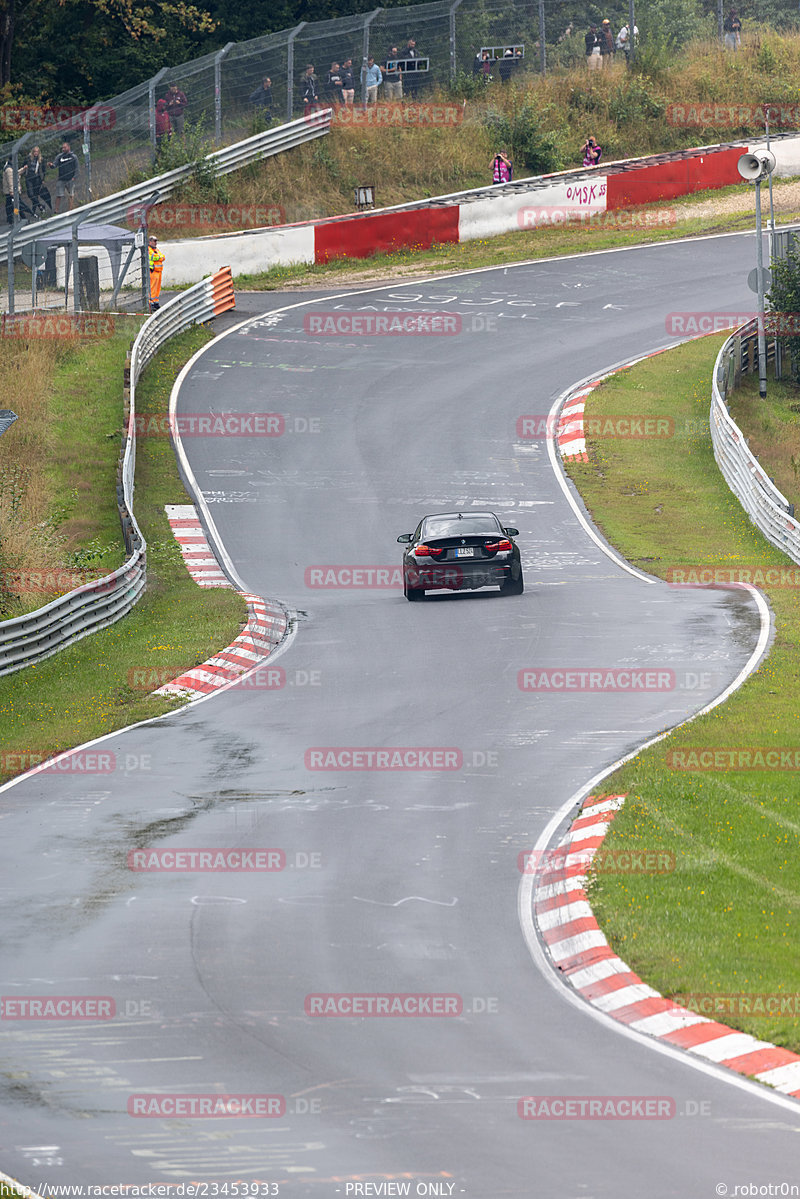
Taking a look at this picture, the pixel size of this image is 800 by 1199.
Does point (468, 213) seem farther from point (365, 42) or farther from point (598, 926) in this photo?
point (598, 926)

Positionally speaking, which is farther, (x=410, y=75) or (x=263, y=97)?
(x=410, y=75)

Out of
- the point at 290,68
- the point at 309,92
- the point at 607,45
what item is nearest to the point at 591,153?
the point at 607,45

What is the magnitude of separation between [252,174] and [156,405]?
1764 centimetres

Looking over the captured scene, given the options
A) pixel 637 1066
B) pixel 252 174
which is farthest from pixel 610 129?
pixel 637 1066

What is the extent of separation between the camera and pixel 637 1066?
858 cm

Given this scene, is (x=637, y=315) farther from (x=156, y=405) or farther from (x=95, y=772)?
(x=95, y=772)

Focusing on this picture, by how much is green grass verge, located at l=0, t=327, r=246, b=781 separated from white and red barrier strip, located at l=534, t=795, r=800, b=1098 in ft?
21.5

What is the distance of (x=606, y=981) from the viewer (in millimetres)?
9914
